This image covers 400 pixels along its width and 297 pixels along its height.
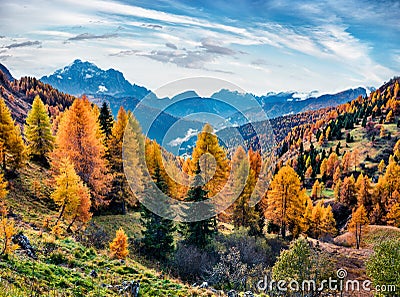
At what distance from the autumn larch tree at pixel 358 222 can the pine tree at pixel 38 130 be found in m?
49.9

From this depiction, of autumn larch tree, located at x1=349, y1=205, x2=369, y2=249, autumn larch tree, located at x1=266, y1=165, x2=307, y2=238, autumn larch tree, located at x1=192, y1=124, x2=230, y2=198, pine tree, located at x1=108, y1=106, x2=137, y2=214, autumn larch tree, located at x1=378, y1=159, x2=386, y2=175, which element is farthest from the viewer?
autumn larch tree, located at x1=378, y1=159, x2=386, y2=175

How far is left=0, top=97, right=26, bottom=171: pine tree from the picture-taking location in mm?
30327

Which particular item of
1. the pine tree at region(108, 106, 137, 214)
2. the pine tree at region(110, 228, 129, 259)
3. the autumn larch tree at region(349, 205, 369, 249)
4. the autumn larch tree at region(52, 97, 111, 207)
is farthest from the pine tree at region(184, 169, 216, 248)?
the autumn larch tree at region(349, 205, 369, 249)

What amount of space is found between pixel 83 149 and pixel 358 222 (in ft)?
156

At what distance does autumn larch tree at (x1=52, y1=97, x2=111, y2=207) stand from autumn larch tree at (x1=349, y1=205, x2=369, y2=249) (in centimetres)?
4404

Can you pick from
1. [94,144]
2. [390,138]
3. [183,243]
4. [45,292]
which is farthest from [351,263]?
[390,138]

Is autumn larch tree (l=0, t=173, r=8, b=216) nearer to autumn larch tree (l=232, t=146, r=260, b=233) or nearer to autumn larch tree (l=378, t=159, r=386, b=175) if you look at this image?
autumn larch tree (l=232, t=146, r=260, b=233)

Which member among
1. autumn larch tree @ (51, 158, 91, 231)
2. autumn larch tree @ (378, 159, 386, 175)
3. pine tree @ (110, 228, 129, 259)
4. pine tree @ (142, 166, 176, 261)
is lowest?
autumn larch tree @ (378, 159, 386, 175)

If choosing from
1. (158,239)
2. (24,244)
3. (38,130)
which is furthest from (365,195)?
(24,244)

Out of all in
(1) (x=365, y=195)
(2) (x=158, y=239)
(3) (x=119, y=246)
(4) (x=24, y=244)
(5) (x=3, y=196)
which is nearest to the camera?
(4) (x=24, y=244)

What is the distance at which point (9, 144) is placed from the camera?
30297 millimetres

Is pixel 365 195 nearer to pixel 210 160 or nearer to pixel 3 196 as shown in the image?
pixel 210 160

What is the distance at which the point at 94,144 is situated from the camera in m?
33.5

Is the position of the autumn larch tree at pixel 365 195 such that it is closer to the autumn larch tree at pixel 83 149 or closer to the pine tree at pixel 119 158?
the pine tree at pixel 119 158
